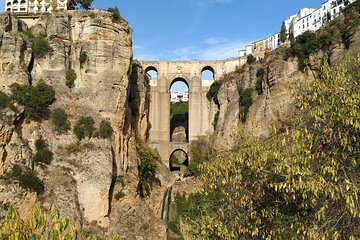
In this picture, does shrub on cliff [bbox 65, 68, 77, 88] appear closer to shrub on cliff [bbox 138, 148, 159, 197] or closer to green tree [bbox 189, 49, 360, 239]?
shrub on cliff [bbox 138, 148, 159, 197]

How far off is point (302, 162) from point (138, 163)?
28.0 metres

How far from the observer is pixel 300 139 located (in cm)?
986

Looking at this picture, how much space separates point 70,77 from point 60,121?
418 centimetres

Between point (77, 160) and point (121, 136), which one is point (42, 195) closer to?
point (77, 160)

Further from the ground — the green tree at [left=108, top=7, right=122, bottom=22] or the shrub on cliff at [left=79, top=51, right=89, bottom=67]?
the green tree at [left=108, top=7, right=122, bottom=22]

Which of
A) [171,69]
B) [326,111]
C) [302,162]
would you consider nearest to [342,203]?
[302,162]

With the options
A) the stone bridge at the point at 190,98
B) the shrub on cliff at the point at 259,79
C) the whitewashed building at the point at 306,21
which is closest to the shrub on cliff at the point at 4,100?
the stone bridge at the point at 190,98

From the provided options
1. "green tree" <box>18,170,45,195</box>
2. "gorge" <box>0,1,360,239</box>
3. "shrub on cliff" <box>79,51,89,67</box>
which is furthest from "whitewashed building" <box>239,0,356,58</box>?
"green tree" <box>18,170,45,195</box>

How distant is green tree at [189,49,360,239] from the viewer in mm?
8766

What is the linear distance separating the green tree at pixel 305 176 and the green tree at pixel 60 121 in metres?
20.0

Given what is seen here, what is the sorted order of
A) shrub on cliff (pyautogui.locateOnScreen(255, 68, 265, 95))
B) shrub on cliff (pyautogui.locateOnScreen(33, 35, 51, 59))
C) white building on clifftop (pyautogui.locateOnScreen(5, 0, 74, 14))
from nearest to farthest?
shrub on cliff (pyautogui.locateOnScreen(33, 35, 51, 59)) < white building on clifftop (pyautogui.locateOnScreen(5, 0, 74, 14)) < shrub on cliff (pyautogui.locateOnScreen(255, 68, 265, 95))

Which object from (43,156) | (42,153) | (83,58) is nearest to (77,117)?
(42,153)

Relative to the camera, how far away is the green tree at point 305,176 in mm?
8766

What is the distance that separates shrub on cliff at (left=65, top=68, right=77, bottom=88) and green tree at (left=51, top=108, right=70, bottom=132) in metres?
2.91
